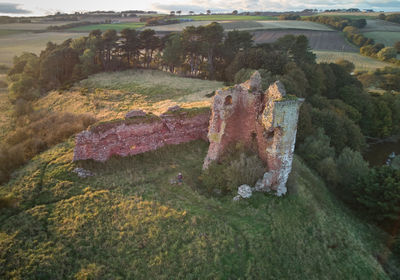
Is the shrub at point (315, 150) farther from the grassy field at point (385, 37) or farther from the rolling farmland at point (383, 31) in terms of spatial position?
the rolling farmland at point (383, 31)

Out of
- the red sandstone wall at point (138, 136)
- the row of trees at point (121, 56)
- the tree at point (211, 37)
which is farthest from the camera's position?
the row of trees at point (121, 56)

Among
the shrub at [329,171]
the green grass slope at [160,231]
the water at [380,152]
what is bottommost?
the water at [380,152]

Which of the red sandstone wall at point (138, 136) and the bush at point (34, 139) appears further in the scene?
the bush at point (34, 139)

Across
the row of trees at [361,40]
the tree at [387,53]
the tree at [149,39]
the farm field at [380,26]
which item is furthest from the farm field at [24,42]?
the farm field at [380,26]

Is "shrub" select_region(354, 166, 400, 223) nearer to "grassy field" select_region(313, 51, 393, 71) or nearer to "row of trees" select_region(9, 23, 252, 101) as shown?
"row of trees" select_region(9, 23, 252, 101)

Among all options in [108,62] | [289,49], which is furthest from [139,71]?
[289,49]
